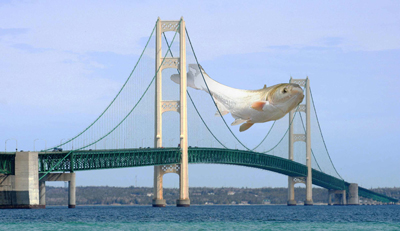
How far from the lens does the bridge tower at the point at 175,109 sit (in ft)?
245

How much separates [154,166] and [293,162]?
35.2m

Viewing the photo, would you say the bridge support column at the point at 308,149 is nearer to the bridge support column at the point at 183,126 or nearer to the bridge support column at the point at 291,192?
the bridge support column at the point at 291,192

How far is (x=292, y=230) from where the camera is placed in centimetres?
4369

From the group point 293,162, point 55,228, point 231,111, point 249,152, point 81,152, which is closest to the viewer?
point 231,111

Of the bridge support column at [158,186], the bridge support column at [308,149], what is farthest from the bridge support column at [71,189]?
the bridge support column at [308,149]

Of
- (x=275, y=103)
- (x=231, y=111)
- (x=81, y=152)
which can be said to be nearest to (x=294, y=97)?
(x=275, y=103)

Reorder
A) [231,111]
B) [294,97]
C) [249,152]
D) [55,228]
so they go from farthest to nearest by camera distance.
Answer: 1. [249,152]
2. [55,228]
3. [231,111]
4. [294,97]

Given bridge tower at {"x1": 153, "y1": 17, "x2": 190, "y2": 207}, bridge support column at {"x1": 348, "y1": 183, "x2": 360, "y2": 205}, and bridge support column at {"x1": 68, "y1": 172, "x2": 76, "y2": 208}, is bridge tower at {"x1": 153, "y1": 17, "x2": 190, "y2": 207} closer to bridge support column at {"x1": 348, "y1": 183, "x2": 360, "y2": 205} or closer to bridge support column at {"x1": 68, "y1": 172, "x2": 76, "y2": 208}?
bridge support column at {"x1": 68, "y1": 172, "x2": 76, "y2": 208}

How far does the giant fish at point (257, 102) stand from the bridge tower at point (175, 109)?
50.7 metres

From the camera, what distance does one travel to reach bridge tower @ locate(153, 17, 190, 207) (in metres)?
74.6

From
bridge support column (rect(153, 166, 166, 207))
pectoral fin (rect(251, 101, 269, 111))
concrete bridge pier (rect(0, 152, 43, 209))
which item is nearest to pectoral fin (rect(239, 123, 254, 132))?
pectoral fin (rect(251, 101, 269, 111))

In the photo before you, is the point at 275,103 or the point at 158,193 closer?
the point at 275,103

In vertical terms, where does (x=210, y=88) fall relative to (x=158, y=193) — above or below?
above

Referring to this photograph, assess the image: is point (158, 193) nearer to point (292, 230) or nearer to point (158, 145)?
point (158, 145)
